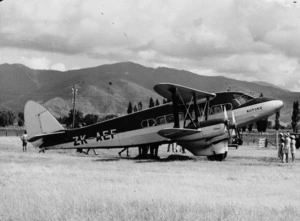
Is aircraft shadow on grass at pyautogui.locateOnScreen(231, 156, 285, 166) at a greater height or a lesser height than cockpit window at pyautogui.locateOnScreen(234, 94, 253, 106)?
lesser

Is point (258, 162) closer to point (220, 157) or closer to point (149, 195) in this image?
point (220, 157)

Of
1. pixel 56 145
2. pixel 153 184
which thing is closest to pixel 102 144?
pixel 56 145

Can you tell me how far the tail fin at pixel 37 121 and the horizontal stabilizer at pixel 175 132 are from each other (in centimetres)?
785

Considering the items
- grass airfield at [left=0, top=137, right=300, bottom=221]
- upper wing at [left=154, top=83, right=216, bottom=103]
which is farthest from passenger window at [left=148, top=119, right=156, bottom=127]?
grass airfield at [left=0, top=137, right=300, bottom=221]

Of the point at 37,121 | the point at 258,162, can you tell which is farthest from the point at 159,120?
the point at 37,121

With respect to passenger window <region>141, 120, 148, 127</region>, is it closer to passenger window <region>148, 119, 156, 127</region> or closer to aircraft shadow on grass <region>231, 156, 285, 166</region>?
passenger window <region>148, 119, 156, 127</region>

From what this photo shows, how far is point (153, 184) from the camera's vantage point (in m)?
14.4

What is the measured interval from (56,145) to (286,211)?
2100 centimetres

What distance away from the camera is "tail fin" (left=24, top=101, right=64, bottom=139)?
2884 centimetres

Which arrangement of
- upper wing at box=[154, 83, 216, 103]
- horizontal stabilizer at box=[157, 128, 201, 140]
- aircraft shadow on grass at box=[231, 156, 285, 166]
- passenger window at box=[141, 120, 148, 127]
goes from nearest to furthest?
aircraft shadow on grass at box=[231, 156, 285, 166]
horizontal stabilizer at box=[157, 128, 201, 140]
upper wing at box=[154, 83, 216, 103]
passenger window at box=[141, 120, 148, 127]

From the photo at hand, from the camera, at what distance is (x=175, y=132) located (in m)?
24.3

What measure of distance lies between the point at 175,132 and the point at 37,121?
9.58m

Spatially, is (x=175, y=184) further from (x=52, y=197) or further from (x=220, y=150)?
(x=220, y=150)

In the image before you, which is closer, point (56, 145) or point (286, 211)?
point (286, 211)
